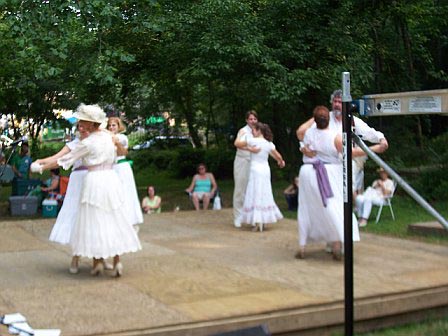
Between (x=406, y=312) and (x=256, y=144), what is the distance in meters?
5.03

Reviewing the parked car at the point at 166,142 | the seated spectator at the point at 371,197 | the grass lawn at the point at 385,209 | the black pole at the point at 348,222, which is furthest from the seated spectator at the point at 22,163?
the black pole at the point at 348,222

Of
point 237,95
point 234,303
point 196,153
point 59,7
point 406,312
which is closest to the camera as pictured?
point 234,303

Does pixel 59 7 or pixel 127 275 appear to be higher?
pixel 59 7

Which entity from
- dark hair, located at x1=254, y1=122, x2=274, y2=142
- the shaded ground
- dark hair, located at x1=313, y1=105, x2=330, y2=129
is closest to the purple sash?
dark hair, located at x1=313, y1=105, x2=330, y2=129

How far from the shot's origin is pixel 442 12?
712 inches

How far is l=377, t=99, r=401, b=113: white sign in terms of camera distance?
Result: 5453 mm

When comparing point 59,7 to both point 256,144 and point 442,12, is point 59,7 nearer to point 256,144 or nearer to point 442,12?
point 256,144

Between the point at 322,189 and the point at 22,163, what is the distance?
11.3 metres

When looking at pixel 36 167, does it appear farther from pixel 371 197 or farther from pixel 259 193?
pixel 371 197

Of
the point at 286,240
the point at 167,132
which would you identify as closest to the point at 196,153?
the point at 167,132

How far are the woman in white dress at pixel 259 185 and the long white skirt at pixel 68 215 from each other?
11.2ft

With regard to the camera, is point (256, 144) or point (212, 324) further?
point (256, 144)

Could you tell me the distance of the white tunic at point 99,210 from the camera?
7.20m

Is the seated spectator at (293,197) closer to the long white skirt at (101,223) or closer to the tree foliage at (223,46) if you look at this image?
the tree foliage at (223,46)
